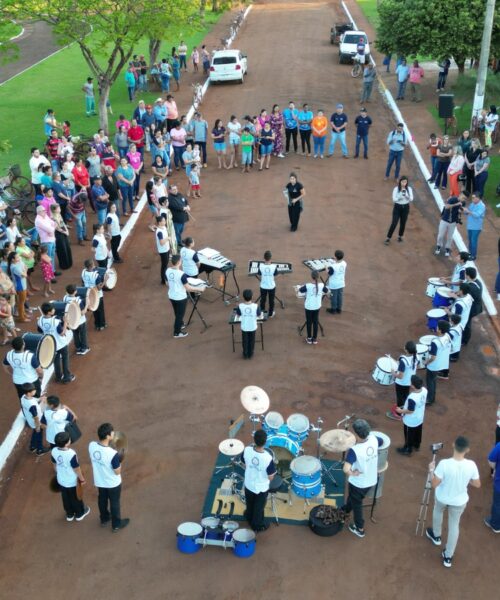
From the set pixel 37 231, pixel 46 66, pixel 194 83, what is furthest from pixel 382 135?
pixel 46 66

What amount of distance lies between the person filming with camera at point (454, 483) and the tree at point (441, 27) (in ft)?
74.7

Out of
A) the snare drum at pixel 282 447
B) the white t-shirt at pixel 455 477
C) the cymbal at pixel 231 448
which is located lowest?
the snare drum at pixel 282 447

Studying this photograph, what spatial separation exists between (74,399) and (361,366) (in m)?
5.33

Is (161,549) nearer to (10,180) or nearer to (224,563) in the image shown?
(224,563)

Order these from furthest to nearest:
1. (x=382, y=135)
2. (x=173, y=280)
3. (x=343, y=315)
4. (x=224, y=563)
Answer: (x=382, y=135)
(x=343, y=315)
(x=173, y=280)
(x=224, y=563)

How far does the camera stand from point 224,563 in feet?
29.5

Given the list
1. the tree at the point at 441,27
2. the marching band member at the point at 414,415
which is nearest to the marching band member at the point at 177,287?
the marching band member at the point at 414,415

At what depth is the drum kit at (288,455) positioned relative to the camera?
9484 mm

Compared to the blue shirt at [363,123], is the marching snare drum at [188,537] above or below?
below

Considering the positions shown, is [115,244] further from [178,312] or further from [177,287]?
[177,287]

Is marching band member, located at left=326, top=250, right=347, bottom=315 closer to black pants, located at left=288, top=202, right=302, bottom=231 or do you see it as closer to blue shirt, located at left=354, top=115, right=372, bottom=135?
black pants, located at left=288, top=202, right=302, bottom=231

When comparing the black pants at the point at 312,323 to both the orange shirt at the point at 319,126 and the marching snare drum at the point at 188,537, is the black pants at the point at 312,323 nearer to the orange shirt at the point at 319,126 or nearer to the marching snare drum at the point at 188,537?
the marching snare drum at the point at 188,537

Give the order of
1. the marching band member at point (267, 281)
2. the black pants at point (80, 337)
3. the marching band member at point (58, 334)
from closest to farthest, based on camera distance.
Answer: the marching band member at point (58, 334), the black pants at point (80, 337), the marching band member at point (267, 281)

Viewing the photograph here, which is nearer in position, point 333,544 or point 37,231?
point 333,544
